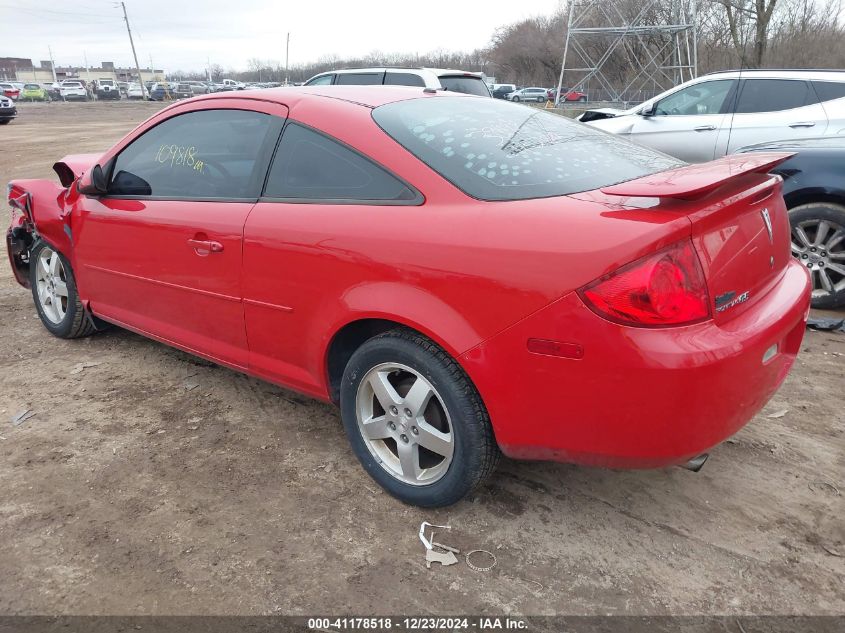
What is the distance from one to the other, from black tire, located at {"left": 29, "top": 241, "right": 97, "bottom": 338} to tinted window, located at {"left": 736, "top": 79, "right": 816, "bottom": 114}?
22.3 feet

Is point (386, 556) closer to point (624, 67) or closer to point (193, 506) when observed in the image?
point (193, 506)

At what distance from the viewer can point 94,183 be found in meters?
3.62

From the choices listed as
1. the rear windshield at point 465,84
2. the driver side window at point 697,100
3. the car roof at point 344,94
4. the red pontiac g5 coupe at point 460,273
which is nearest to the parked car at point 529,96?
the rear windshield at point 465,84

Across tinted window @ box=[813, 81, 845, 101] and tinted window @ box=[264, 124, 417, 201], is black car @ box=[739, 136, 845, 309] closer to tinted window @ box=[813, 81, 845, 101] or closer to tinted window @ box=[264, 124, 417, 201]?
tinted window @ box=[813, 81, 845, 101]

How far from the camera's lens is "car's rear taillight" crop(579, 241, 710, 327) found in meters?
1.94

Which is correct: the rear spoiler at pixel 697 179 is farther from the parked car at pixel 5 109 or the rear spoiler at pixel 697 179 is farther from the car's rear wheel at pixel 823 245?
the parked car at pixel 5 109

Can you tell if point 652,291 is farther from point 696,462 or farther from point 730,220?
point 696,462

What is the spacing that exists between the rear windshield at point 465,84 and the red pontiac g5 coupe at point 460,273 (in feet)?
22.6

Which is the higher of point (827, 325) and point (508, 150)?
point (508, 150)

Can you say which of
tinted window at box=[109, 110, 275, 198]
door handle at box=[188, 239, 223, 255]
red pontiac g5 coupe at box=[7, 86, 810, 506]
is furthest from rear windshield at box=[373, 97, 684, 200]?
door handle at box=[188, 239, 223, 255]

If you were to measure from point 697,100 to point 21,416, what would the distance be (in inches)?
290

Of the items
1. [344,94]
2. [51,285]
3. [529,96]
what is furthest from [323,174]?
A: [529,96]

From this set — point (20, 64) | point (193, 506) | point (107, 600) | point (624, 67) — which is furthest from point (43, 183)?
point (20, 64)

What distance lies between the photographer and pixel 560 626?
6.68 feet
